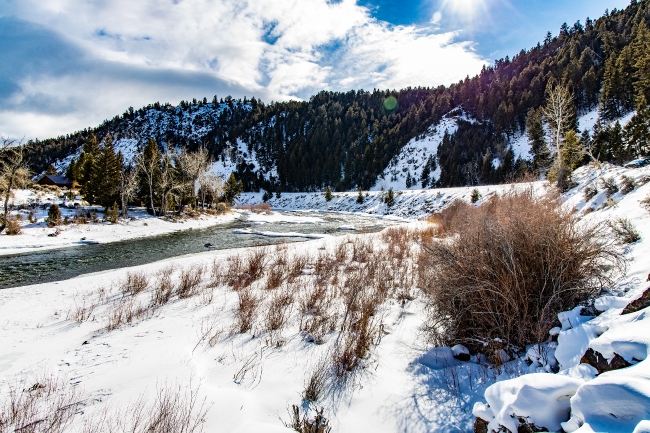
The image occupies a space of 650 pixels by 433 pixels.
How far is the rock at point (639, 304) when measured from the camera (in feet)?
8.61

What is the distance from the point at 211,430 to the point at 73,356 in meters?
3.42

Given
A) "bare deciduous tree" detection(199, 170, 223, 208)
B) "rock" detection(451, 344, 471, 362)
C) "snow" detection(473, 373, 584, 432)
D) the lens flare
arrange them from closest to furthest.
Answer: "snow" detection(473, 373, 584, 432)
"rock" detection(451, 344, 471, 362)
"bare deciduous tree" detection(199, 170, 223, 208)
the lens flare

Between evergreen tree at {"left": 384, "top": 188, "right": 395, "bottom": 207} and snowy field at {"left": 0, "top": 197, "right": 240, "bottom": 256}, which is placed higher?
evergreen tree at {"left": 384, "top": 188, "right": 395, "bottom": 207}

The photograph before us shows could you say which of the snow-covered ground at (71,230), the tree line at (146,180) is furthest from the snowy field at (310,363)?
the tree line at (146,180)

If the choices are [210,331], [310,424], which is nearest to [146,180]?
[210,331]

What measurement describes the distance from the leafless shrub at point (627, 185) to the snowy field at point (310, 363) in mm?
2844

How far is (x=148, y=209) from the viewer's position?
36438mm

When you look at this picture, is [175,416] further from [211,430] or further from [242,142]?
[242,142]

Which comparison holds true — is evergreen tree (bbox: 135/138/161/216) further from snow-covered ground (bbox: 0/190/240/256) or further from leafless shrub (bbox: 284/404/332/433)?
leafless shrub (bbox: 284/404/332/433)

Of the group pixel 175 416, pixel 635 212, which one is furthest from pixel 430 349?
pixel 635 212

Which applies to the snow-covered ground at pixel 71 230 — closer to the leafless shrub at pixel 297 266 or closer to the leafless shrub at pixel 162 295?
the leafless shrub at pixel 162 295

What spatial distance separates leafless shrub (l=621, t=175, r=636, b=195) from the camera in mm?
9710

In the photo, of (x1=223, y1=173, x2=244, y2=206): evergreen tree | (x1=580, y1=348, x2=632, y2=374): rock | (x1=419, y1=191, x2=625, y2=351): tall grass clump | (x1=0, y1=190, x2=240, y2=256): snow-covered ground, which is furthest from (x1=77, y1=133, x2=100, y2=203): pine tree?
(x1=580, y1=348, x2=632, y2=374): rock

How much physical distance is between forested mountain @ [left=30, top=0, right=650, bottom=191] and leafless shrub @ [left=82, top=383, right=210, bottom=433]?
23233 millimetres
